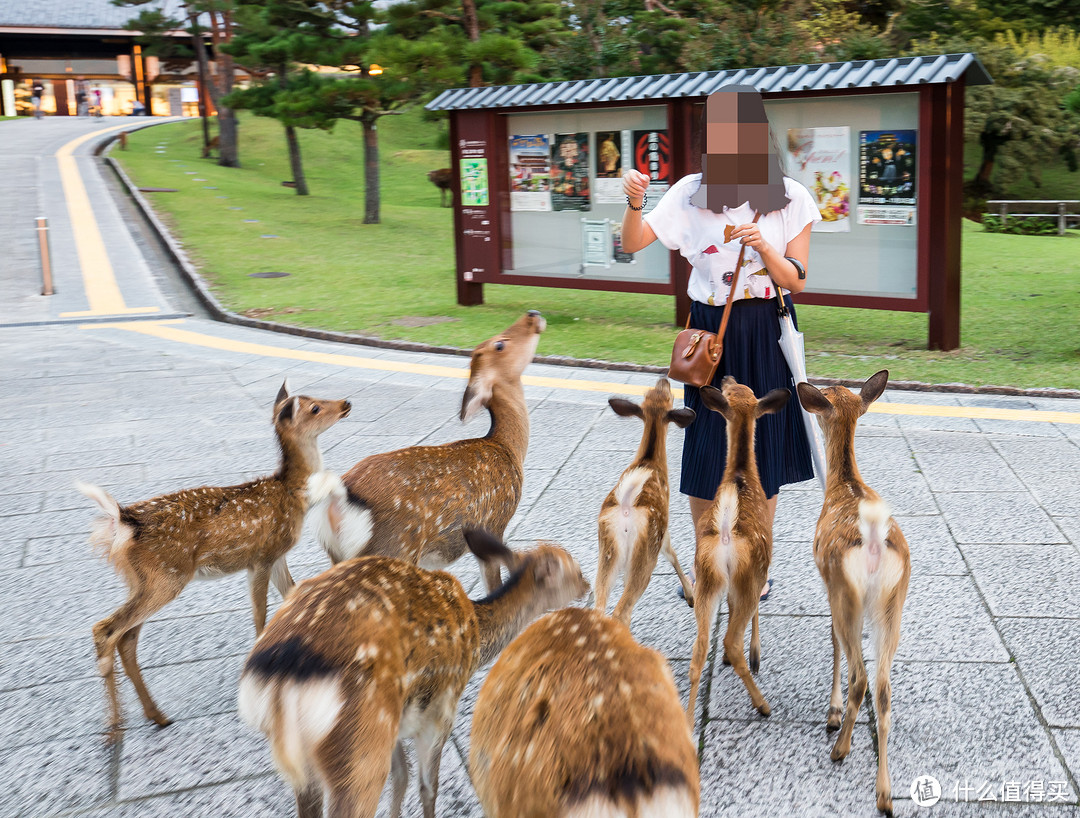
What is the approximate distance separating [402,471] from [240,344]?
734cm

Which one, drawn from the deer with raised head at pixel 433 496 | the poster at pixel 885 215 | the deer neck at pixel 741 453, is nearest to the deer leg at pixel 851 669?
the deer neck at pixel 741 453

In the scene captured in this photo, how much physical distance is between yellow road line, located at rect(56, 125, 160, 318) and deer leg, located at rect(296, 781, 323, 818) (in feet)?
36.2

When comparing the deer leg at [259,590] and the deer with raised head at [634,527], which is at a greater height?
the deer with raised head at [634,527]

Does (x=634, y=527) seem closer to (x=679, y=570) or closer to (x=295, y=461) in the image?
(x=679, y=570)

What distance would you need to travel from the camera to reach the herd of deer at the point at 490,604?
212 cm

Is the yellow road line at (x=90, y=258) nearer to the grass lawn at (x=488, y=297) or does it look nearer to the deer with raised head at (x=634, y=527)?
the grass lawn at (x=488, y=297)

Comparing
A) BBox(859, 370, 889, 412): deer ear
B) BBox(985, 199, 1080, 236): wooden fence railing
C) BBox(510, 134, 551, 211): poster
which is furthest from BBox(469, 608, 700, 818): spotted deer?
BBox(985, 199, 1080, 236): wooden fence railing

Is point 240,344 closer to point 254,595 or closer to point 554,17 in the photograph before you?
point 254,595

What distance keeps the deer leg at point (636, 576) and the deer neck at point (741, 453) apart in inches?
15.4


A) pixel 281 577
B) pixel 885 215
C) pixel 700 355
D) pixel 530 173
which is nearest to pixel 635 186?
pixel 700 355

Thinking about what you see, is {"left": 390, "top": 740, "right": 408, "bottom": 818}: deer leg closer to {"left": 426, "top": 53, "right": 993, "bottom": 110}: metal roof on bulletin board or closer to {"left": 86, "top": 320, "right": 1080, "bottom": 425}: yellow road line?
{"left": 86, "top": 320, "right": 1080, "bottom": 425}: yellow road line

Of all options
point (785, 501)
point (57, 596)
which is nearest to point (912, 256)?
point (785, 501)

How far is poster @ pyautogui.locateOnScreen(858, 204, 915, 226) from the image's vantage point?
30.2 ft

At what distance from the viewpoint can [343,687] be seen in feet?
7.66
